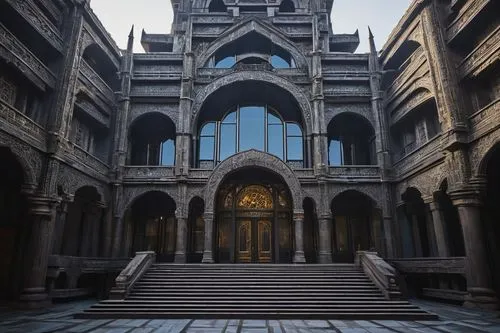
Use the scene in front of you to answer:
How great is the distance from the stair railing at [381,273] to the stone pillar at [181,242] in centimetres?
853

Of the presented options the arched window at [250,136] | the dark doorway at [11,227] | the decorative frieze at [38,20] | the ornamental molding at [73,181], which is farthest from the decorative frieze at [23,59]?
the arched window at [250,136]

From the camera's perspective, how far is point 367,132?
20.4 meters

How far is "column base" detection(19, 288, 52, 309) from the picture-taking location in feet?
37.1

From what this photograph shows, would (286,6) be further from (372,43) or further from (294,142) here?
(294,142)

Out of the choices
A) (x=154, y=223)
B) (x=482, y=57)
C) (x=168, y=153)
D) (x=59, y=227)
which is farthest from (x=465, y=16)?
(x=59, y=227)

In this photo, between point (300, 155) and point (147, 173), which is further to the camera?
point (300, 155)

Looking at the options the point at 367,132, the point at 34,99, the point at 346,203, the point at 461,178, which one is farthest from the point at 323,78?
the point at 34,99

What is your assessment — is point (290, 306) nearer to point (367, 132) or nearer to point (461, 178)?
point (461, 178)

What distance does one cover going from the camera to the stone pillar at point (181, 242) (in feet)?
54.4

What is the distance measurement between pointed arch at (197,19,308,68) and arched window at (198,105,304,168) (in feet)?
12.3

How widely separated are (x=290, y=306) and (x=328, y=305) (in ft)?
4.05

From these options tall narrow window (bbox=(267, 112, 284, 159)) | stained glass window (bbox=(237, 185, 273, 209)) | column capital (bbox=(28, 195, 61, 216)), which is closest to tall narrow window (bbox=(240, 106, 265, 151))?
tall narrow window (bbox=(267, 112, 284, 159))

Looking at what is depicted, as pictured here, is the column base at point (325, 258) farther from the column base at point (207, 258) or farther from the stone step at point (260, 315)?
the stone step at point (260, 315)

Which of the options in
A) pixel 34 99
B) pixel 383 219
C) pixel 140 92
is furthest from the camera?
pixel 140 92
